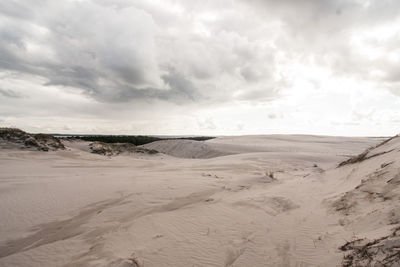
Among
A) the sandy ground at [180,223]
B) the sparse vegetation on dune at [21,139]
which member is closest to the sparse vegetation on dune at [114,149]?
the sparse vegetation on dune at [21,139]

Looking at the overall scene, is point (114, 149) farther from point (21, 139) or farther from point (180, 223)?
point (180, 223)

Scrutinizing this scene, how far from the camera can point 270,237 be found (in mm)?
3676

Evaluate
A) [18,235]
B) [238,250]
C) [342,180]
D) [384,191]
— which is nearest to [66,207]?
[18,235]

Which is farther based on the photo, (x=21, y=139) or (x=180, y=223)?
(x=21, y=139)

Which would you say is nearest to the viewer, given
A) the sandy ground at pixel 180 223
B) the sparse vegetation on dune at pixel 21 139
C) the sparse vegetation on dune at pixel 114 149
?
the sandy ground at pixel 180 223

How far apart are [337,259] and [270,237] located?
1106mm

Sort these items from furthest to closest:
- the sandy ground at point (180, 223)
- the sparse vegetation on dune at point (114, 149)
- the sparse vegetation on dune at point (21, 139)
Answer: the sparse vegetation on dune at point (114, 149) < the sparse vegetation on dune at point (21, 139) < the sandy ground at point (180, 223)

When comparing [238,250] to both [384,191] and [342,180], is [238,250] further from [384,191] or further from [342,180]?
[342,180]

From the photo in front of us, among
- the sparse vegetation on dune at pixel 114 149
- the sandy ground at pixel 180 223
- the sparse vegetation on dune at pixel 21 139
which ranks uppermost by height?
the sparse vegetation on dune at pixel 21 139

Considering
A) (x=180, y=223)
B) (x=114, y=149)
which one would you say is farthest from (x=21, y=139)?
(x=180, y=223)

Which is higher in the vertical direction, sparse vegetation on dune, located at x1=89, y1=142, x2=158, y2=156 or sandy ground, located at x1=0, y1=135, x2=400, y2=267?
sparse vegetation on dune, located at x1=89, y1=142, x2=158, y2=156

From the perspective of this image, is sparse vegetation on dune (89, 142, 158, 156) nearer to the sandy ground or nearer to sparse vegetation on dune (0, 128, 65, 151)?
sparse vegetation on dune (0, 128, 65, 151)

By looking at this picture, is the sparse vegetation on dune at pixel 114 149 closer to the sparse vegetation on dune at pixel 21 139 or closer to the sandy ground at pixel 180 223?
the sparse vegetation on dune at pixel 21 139

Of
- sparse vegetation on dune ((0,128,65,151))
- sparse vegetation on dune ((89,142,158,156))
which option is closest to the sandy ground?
sparse vegetation on dune ((0,128,65,151))
